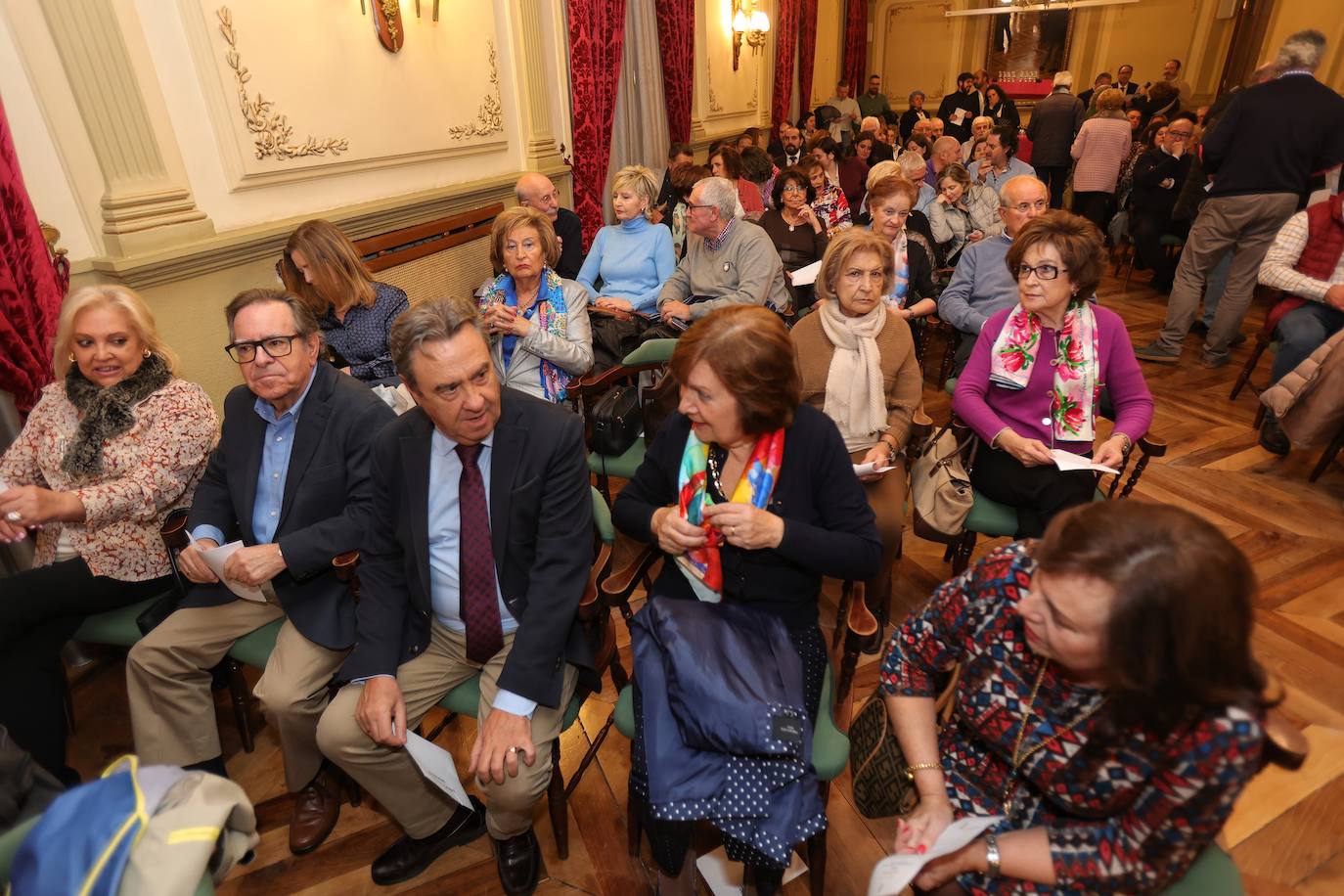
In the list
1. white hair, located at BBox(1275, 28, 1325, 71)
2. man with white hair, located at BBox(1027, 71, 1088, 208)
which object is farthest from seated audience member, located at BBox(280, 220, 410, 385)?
man with white hair, located at BBox(1027, 71, 1088, 208)

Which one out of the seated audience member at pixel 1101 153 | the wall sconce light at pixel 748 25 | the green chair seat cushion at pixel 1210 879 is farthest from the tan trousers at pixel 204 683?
the wall sconce light at pixel 748 25

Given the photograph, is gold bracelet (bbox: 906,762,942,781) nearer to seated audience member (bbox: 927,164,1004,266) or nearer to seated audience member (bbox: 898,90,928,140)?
seated audience member (bbox: 927,164,1004,266)

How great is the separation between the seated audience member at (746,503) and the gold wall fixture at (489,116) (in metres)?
3.50

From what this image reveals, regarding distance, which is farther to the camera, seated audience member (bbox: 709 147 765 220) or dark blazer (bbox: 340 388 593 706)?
seated audience member (bbox: 709 147 765 220)

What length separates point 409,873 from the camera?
1921 millimetres

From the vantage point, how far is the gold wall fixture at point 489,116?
4.48 metres

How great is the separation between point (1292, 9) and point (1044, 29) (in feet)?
11.8

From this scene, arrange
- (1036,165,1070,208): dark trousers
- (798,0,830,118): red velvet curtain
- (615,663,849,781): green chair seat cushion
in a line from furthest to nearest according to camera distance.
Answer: (798,0,830,118): red velvet curtain < (1036,165,1070,208): dark trousers < (615,663,849,781): green chair seat cushion

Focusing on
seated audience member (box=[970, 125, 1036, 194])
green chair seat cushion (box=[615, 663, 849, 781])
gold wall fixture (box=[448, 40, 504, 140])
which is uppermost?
gold wall fixture (box=[448, 40, 504, 140])

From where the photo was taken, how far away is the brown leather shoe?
6.56 feet

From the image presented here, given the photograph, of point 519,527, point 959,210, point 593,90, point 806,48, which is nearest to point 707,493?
point 519,527

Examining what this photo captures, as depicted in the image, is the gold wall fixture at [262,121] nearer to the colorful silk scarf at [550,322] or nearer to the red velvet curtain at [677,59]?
the colorful silk scarf at [550,322]

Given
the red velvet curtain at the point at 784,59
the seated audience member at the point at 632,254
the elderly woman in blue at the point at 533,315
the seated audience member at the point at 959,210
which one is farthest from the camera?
the red velvet curtain at the point at 784,59

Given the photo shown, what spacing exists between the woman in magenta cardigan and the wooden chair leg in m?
1.65
